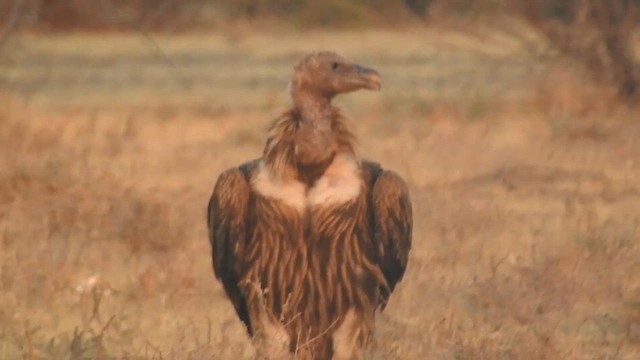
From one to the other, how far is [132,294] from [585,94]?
8043 mm

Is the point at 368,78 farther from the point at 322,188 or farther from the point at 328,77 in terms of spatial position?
the point at 322,188

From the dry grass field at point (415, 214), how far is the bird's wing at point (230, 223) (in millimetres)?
241

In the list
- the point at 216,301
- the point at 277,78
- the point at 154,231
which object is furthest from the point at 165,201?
the point at 277,78

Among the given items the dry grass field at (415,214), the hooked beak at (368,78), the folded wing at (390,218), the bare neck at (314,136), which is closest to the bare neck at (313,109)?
the bare neck at (314,136)

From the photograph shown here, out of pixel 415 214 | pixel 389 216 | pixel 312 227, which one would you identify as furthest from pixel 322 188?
pixel 415 214

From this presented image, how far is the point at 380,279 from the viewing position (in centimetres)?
541

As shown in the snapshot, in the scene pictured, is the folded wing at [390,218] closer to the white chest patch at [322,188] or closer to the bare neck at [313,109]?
the white chest patch at [322,188]

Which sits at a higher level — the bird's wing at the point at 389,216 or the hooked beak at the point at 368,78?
the hooked beak at the point at 368,78

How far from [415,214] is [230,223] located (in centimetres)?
389

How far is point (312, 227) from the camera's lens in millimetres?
5297

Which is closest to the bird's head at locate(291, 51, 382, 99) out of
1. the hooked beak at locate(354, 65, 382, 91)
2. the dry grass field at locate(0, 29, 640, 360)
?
the hooked beak at locate(354, 65, 382, 91)

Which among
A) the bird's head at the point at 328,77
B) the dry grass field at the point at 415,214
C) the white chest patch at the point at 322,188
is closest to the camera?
the white chest patch at the point at 322,188

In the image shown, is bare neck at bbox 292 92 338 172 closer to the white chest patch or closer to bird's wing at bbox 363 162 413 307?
the white chest patch

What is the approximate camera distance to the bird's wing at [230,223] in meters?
5.33
